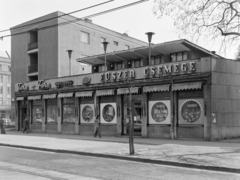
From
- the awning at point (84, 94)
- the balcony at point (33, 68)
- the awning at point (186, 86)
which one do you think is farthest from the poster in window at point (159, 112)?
the balcony at point (33, 68)

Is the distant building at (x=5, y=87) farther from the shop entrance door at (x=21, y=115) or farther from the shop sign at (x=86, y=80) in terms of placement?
the shop sign at (x=86, y=80)

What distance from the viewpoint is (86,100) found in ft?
88.4

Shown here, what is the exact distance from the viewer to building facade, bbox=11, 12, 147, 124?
3897cm

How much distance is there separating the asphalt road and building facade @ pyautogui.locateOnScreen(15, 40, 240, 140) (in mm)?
3311

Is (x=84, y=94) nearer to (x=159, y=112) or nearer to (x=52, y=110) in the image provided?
(x=52, y=110)

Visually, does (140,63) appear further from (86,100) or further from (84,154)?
(84,154)

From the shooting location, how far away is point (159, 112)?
22.1 m

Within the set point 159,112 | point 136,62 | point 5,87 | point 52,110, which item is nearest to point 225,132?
point 159,112

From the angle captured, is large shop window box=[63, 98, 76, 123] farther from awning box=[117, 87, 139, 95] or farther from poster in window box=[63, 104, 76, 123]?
awning box=[117, 87, 139, 95]

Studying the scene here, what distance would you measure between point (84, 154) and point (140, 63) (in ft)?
47.6

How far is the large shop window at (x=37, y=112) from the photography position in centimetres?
3128

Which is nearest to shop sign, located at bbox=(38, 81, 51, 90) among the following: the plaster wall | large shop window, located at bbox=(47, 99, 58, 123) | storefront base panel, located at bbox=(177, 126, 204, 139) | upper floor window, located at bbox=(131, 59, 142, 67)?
large shop window, located at bbox=(47, 99, 58, 123)

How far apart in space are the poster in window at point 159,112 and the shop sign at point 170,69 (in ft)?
6.29

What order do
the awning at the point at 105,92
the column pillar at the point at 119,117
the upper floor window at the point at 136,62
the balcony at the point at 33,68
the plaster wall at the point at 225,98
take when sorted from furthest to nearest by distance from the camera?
the balcony at the point at 33,68 → the upper floor window at the point at 136,62 → the awning at the point at 105,92 → the column pillar at the point at 119,117 → the plaster wall at the point at 225,98
